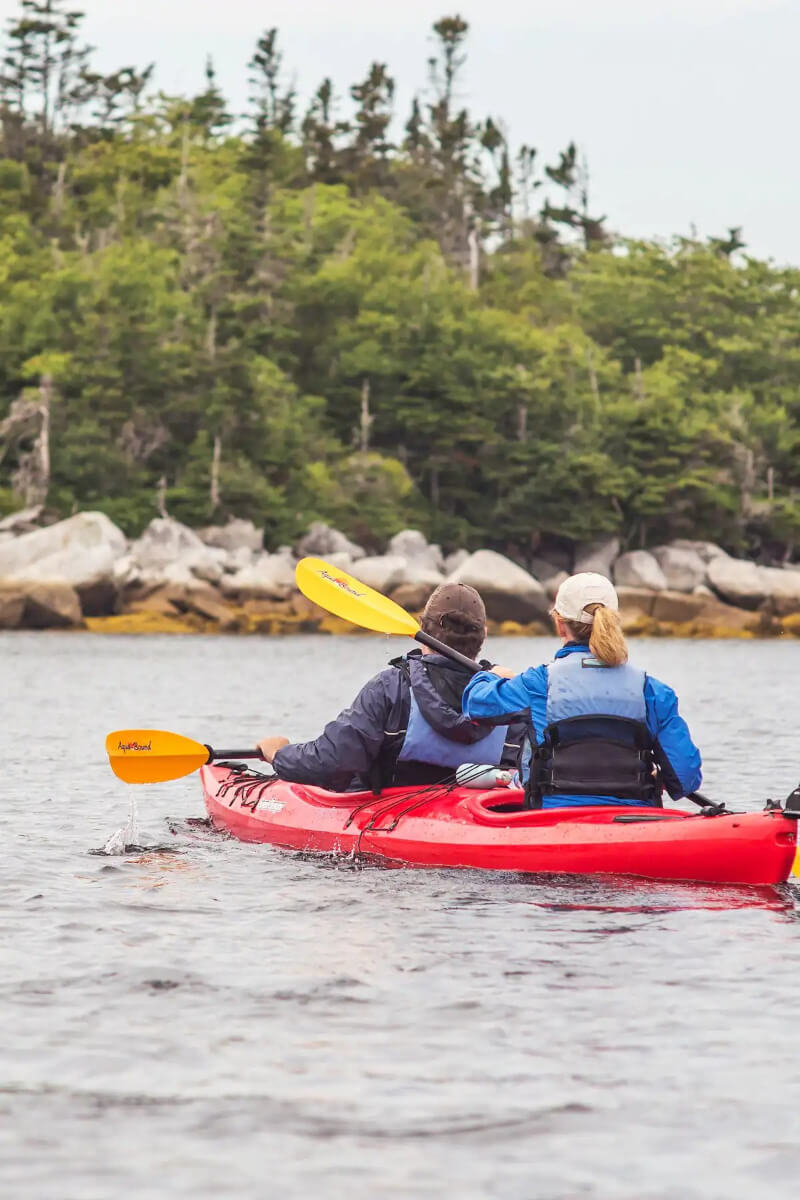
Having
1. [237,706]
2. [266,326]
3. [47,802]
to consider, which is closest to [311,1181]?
[47,802]

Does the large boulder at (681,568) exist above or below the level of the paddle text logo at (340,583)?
below

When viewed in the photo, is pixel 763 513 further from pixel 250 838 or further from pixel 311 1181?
pixel 311 1181

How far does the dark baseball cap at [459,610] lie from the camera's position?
745 centimetres

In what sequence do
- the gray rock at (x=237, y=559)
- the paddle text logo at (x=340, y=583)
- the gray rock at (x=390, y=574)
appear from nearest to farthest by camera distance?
the paddle text logo at (x=340, y=583), the gray rock at (x=390, y=574), the gray rock at (x=237, y=559)

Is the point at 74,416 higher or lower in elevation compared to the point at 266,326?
lower

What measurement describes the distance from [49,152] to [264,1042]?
63506mm

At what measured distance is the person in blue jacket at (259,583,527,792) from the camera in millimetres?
7445

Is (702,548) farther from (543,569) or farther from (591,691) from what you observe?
(591,691)

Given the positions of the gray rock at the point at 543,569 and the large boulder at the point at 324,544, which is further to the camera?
the gray rock at the point at 543,569

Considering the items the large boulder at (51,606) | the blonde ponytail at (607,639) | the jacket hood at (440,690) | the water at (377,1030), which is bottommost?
the large boulder at (51,606)

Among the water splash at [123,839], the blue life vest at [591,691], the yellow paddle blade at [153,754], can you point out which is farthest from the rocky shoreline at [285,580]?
the blue life vest at [591,691]

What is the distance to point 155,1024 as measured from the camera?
4812mm

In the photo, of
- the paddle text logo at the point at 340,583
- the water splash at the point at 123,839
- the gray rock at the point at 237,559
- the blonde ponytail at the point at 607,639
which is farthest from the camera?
the gray rock at the point at 237,559

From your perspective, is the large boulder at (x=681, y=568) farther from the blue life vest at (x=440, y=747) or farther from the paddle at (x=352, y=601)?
the blue life vest at (x=440, y=747)
